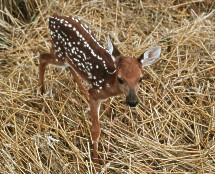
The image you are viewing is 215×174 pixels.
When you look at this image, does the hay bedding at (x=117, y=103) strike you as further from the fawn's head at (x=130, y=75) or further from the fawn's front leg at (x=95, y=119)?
the fawn's head at (x=130, y=75)

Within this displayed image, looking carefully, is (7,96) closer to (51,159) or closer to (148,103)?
(51,159)

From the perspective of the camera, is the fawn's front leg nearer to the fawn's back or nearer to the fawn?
the fawn

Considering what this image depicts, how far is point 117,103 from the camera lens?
11.1 ft

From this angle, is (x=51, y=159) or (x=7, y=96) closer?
(x=51, y=159)

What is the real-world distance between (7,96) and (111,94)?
3.01 ft

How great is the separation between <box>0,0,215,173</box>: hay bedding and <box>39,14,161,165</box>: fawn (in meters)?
0.22

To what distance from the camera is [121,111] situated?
3.37 m

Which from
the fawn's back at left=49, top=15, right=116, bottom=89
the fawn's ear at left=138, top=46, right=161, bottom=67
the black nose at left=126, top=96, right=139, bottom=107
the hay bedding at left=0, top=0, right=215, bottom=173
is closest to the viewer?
the black nose at left=126, top=96, right=139, bottom=107

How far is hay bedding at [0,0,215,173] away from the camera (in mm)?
3049

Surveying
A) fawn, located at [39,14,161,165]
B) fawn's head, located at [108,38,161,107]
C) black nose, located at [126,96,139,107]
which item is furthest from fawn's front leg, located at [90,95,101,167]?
black nose, located at [126,96,139,107]

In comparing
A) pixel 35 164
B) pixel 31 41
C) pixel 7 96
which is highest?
pixel 31 41

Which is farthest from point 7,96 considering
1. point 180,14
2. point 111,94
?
point 180,14

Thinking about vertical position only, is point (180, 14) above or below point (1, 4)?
below

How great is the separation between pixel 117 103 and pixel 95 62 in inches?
20.9
